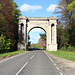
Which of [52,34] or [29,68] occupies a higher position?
[52,34]

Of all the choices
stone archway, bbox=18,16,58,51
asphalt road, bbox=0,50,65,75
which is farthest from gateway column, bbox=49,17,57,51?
asphalt road, bbox=0,50,65,75

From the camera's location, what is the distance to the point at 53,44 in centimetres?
4766

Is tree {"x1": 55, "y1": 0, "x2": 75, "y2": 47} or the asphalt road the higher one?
tree {"x1": 55, "y1": 0, "x2": 75, "y2": 47}

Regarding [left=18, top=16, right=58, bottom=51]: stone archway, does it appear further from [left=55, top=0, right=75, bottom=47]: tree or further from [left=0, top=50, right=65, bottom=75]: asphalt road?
[left=0, top=50, right=65, bottom=75]: asphalt road

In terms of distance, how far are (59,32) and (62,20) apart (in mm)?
9361

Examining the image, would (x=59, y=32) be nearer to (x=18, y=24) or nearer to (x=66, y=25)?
(x=66, y=25)

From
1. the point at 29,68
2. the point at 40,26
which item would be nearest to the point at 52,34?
the point at 40,26

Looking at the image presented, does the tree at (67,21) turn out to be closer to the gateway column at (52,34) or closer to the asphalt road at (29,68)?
the gateway column at (52,34)

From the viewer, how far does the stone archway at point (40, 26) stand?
48312 mm

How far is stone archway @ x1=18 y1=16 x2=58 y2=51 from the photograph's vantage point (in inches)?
1902

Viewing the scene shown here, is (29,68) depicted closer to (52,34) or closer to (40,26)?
(52,34)

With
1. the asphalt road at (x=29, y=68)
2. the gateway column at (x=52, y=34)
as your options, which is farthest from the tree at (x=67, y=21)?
the asphalt road at (x=29, y=68)

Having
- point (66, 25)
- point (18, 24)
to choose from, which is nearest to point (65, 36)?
point (66, 25)

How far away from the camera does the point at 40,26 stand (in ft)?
165
